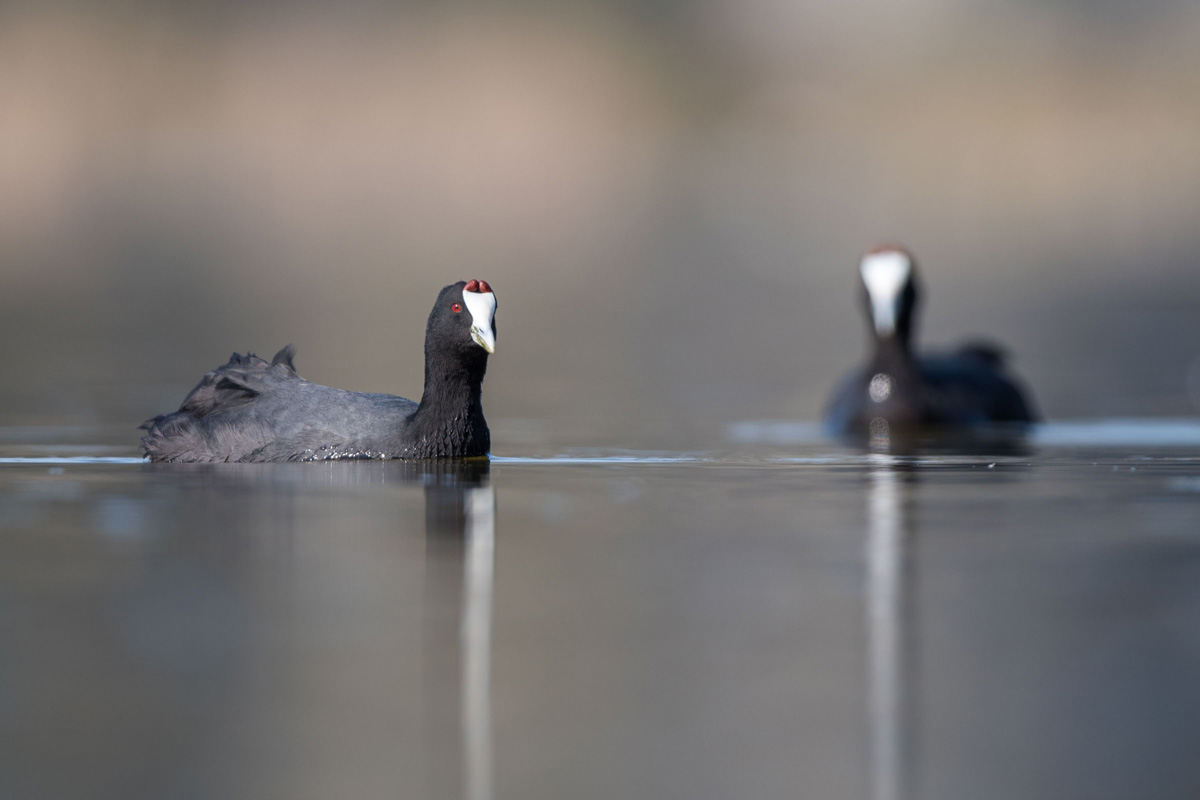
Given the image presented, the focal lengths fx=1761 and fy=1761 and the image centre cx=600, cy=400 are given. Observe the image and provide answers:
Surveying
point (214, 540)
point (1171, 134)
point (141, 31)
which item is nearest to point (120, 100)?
point (141, 31)

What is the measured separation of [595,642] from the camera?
481cm

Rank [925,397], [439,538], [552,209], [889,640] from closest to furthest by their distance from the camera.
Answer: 1. [889,640]
2. [439,538]
3. [925,397]
4. [552,209]

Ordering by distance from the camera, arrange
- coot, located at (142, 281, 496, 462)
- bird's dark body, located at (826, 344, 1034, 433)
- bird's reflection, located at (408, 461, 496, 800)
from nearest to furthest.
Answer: bird's reflection, located at (408, 461, 496, 800)
coot, located at (142, 281, 496, 462)
bird's dark body, located at (826, 344, 1034, 433)

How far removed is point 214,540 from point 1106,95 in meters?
56.7

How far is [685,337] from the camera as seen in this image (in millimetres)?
21750

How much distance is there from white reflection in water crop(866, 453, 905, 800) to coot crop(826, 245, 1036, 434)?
4015 mm

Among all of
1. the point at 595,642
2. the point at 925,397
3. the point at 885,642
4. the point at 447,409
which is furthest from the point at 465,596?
the point at 925,397

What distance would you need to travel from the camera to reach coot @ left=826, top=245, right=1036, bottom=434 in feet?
37.1

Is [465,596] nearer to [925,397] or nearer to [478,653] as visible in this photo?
[478,653]

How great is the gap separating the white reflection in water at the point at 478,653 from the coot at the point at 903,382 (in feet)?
16.4

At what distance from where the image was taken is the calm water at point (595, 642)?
3.87 meters

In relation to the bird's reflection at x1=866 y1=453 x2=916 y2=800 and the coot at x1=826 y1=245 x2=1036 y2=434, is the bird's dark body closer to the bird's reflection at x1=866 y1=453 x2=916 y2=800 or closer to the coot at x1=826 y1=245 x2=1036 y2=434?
the coot at x1=826 y1=245 x2=1036 y2=434

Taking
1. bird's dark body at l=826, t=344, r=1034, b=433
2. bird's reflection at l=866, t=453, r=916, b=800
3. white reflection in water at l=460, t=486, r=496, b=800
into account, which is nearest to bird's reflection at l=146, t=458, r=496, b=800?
white reflection in water at l=460, t=486, r=496, b=800

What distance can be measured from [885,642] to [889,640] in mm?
21
